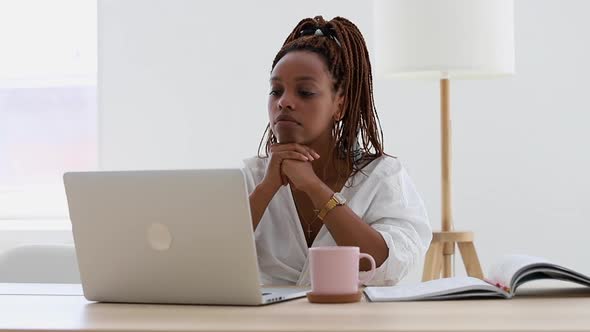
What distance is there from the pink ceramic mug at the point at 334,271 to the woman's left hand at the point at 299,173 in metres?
0.53

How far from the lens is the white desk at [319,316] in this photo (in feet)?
3.56

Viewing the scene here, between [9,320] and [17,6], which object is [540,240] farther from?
[9,320]

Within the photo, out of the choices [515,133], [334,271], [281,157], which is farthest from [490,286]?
[515,133]

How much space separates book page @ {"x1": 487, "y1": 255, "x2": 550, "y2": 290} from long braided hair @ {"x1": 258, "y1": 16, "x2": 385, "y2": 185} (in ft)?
2.05

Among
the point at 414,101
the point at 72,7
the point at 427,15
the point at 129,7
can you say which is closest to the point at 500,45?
the point at 427,15

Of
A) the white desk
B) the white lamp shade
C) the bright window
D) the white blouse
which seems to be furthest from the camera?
the bright window

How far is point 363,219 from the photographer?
81.3 inches

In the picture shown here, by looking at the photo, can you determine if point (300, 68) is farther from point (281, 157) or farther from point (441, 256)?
point (441, 256)

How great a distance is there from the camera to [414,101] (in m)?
3.83

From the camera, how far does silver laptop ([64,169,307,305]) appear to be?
4.27 feet

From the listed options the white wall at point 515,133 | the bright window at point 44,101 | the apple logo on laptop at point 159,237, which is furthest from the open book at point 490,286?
the bright window at point 44,101

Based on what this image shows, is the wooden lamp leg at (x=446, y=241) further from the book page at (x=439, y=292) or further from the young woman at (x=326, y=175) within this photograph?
the book page at (x=439, y=292)

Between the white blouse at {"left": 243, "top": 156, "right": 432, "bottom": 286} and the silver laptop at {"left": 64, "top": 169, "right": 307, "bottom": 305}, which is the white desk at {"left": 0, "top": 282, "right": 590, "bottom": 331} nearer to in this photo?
the silver laptop at {"left": 64, "top": 169, "right": 307, "bottom": 305}

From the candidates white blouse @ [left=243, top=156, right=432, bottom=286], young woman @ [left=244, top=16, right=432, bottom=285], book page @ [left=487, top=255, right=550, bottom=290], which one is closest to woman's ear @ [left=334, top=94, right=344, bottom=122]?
young woman @ [left=244, top=16, right=432, bottom=285]
